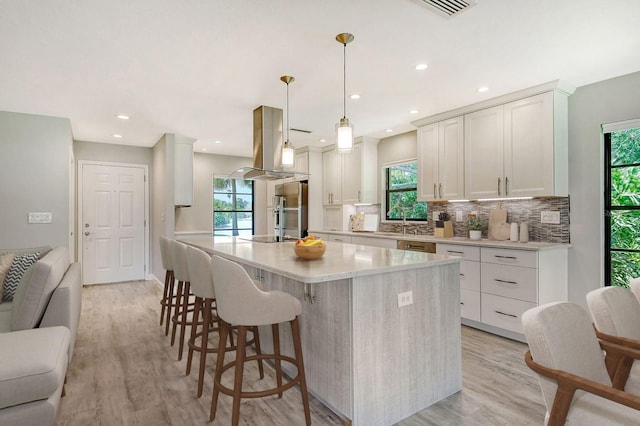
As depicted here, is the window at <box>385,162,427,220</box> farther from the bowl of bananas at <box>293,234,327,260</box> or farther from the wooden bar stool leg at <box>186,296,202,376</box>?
the wooden bar stool leg at <box>186,296,202,376</box>

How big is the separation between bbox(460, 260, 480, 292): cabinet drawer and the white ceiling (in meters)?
1.74


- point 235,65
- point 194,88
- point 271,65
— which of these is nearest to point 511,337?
point 271,65

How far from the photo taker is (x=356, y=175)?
18.4ft

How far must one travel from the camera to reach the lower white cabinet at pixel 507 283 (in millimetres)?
3156

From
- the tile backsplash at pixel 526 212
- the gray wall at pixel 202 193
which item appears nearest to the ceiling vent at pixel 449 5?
the tile backsplash at pixel 526 212

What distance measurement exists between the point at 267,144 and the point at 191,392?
8.22ft

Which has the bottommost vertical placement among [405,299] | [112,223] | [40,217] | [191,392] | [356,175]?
[191,392]

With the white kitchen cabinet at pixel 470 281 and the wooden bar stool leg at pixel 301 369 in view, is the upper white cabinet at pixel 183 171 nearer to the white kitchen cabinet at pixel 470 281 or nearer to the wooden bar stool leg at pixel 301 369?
the white kitchen cabinet at pixel 470 281

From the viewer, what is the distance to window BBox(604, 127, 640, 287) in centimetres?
312

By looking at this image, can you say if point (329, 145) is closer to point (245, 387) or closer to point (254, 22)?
point (254, 22)

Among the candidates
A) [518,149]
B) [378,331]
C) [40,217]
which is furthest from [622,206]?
[40,217]

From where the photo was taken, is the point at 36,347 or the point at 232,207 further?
the point at 232,207

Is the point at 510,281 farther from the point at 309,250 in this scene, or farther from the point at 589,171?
the point at 309,250

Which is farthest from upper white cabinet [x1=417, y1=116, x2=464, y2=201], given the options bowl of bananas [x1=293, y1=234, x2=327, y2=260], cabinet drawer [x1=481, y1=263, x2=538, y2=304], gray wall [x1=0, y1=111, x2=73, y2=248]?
gray wall [x1=0, y1=111, x2=73, y2=248]
